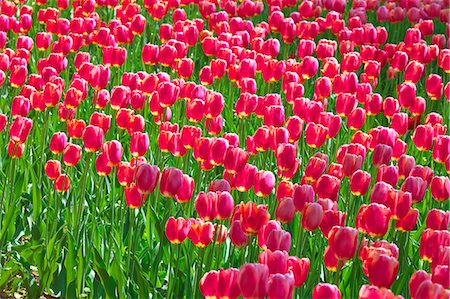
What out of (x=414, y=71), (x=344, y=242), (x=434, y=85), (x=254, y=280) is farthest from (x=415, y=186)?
(x=414, y=71)

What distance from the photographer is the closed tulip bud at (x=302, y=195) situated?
276 centimetres

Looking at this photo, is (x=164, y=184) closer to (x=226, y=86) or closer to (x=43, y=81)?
(x=43, y=81)

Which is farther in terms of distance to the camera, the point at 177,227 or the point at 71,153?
the point at 71,153

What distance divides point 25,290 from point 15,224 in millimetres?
339

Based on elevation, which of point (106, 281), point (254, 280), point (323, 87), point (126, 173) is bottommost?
point (106, 281)

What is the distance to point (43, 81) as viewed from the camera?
4234 millimetres

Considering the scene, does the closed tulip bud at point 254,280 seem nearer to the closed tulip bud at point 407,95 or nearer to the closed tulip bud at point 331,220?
the closed tulip bud at point 331,220

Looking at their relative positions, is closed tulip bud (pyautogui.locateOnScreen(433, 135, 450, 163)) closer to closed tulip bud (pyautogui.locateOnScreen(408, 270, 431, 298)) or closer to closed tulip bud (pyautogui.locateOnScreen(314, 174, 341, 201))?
closed tulip bud (pyautogui.locateOnScreen(314, 174, 341, 201))

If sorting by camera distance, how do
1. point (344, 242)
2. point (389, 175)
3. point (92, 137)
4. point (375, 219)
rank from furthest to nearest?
point (92, 137)
point (389, 175)
point (375, 219)
point (344, 242)

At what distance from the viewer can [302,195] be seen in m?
2.77

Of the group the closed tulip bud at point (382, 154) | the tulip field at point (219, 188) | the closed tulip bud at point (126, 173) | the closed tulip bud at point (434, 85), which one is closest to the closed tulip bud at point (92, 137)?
the tulip field at point (219, 188)

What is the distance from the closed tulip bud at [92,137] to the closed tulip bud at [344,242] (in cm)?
124

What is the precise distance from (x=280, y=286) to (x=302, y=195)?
772mm

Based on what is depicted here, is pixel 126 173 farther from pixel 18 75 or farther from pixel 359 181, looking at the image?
pixel 18 75
